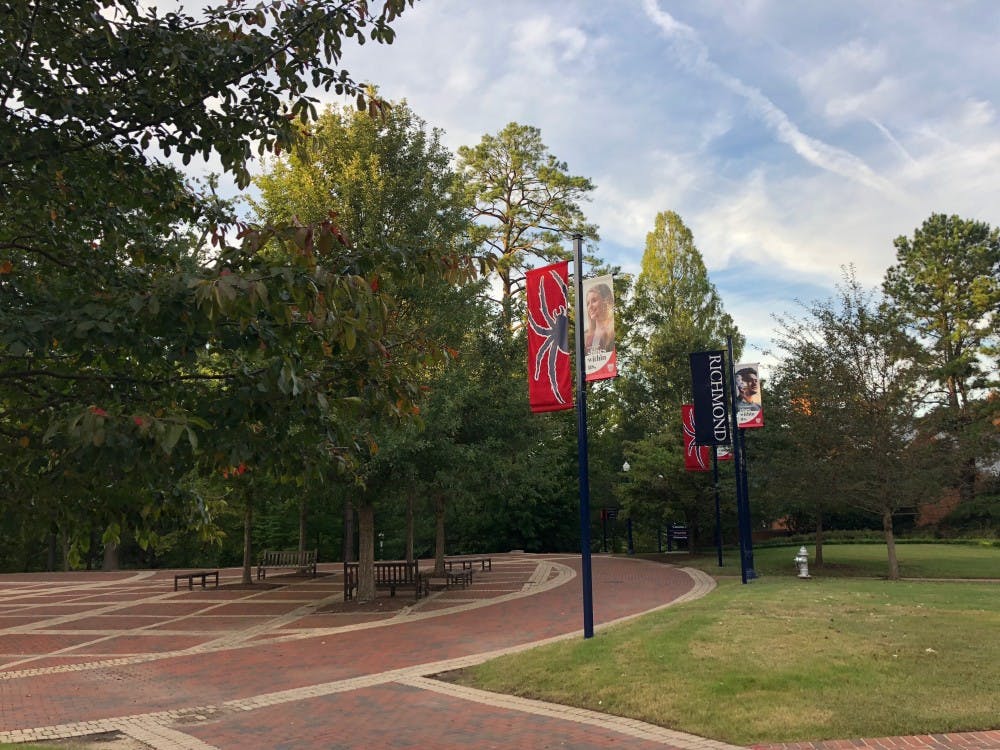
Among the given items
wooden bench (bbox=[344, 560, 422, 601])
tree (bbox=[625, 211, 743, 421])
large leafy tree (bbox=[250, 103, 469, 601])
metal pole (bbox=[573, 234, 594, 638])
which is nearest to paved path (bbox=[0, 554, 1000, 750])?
wooden bench (bbox=[344, 560, 422, 601])

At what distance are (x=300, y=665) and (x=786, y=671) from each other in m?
6.75

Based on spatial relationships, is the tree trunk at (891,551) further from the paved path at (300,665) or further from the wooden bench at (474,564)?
the wooden bench at (474,564)

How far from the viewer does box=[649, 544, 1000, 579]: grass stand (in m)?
20.8

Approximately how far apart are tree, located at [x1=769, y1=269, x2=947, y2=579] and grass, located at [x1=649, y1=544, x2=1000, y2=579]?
1.86 metres

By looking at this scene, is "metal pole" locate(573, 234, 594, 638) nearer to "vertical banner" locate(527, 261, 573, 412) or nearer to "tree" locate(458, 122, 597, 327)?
"vertical banner" locate(527, 261, 573, 412)

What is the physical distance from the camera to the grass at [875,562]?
20.8m

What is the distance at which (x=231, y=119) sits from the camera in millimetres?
4598

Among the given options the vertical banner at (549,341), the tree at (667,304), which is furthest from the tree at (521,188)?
the vertical banner at (549,341)

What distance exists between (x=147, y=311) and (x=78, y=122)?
6.09 ft

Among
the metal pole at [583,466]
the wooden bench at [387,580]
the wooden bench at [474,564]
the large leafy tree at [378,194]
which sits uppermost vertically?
the large leafy tree at [378,194]

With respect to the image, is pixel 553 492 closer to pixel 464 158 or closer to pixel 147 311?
pixel 464 158

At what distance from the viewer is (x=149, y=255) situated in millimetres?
4898

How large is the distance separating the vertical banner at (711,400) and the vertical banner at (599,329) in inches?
335

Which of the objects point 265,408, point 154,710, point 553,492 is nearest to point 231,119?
point 265,408
